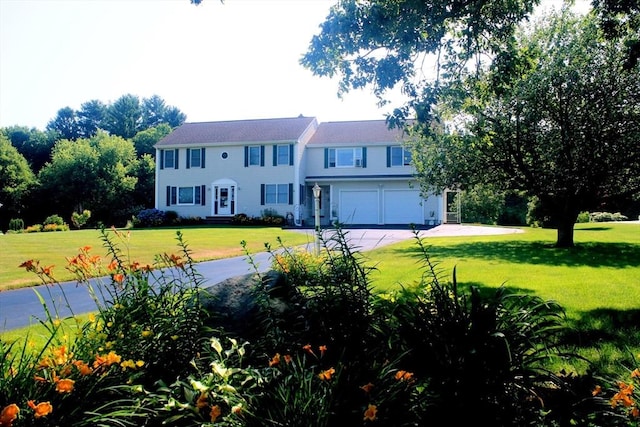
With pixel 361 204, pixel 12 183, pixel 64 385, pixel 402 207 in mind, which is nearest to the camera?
pixel 64 385

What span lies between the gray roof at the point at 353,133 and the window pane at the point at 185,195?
9385mm

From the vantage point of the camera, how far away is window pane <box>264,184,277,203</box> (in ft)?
102

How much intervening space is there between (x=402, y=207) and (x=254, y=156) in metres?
10.8

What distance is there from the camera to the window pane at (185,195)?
3269 centimetres

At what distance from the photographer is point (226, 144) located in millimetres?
31891

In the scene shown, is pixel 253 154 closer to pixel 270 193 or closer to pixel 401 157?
pixel 270 193

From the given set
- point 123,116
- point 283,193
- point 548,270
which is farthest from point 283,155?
point 123,116

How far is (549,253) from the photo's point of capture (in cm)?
1284

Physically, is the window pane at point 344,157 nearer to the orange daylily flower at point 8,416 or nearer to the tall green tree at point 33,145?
the orange daylily flower at point 8,416

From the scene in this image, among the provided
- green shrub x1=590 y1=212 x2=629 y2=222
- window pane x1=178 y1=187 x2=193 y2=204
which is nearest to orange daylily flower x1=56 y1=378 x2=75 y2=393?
window pane x1=178 y1=187 x2=193 y2=204

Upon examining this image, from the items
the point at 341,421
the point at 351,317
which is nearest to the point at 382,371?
the point at 341,421

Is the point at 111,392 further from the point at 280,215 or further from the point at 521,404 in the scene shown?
the point at 280,215

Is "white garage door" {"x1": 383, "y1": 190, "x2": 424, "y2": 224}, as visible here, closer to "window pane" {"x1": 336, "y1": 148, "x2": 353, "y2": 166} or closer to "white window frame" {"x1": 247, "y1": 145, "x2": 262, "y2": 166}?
"window pane" {"x1": 336, "y1": 148, "x2": 353, "y2": 166}

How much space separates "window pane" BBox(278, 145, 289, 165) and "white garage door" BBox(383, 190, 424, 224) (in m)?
7.04
